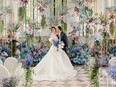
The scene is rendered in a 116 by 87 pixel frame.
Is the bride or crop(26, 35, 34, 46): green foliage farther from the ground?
crop(26, 35, 34, 46): green foliage

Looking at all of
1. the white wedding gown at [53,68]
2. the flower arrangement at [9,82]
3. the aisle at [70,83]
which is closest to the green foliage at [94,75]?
the flower arrangement at [9,82]

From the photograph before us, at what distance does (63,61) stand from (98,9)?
256 inches

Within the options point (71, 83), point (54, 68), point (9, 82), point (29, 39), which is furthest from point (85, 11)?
point (9, 82)

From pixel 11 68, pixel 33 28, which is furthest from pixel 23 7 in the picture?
pixel 11 68

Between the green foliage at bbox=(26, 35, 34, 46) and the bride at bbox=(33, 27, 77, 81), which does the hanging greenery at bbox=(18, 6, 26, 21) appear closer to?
the green foliage at bbox=(26, 35, 34, 46)

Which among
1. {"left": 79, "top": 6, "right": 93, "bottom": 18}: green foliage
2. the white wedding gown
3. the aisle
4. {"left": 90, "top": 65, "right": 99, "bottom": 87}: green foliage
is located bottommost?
the aisle

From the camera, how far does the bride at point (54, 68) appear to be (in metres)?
8.98

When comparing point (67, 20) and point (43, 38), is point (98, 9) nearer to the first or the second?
point (67, 20)

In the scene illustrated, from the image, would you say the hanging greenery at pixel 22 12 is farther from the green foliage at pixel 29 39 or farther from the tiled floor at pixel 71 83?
the tiled floor at pixel 71 83

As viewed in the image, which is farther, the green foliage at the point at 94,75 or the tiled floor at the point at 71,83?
the tiled floor at the point at 71,83

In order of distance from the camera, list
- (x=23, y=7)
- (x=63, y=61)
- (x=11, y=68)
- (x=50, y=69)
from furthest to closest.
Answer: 1. (x=23, y=7)
2. (x=63, y=61)
3. (x=50, y=69)
4. (x=11, y=68)

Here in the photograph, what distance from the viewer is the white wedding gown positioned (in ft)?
29.4

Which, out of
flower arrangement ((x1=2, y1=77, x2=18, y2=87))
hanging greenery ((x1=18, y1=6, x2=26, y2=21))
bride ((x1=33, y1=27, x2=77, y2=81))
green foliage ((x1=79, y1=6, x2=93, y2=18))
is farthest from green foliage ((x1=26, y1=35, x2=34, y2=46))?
flower arrangement ((x1=2, y1=77, x2=18, y2=87))

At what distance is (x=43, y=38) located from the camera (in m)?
13.8
